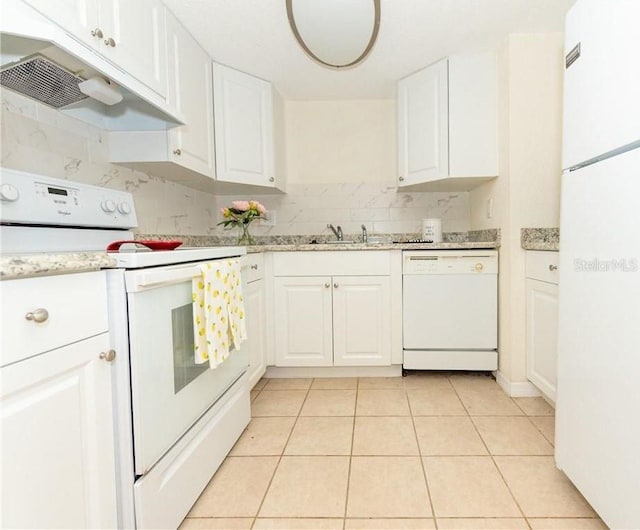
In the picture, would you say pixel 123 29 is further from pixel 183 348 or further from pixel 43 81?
pixel 183 348

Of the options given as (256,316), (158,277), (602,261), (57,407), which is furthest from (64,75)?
(602,261)

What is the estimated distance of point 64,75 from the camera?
3.85 ft

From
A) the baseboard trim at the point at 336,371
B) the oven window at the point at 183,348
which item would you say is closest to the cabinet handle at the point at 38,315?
the oven window at the point at 183,348

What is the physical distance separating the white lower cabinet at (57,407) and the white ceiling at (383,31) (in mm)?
1563

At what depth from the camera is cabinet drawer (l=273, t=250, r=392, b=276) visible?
2.26 metres

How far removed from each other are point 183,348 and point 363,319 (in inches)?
52.9

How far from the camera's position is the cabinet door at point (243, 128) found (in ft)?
7.25

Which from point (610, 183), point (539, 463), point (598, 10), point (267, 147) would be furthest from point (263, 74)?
point (539, 463)

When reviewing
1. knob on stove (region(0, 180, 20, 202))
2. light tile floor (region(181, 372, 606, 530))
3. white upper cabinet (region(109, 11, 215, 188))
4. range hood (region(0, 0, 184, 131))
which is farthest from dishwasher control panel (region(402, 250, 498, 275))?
knob on stove (region(0, 180, 20, 202))

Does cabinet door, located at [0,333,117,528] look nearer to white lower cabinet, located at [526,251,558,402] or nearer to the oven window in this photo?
the oven window

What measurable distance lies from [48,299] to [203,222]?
2.02 meters

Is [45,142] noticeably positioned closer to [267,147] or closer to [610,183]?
[267,147]

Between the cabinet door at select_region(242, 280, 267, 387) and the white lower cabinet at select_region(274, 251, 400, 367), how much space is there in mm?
120

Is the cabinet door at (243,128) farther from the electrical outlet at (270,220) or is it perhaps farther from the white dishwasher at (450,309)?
the white dishwasher at (450,309)
